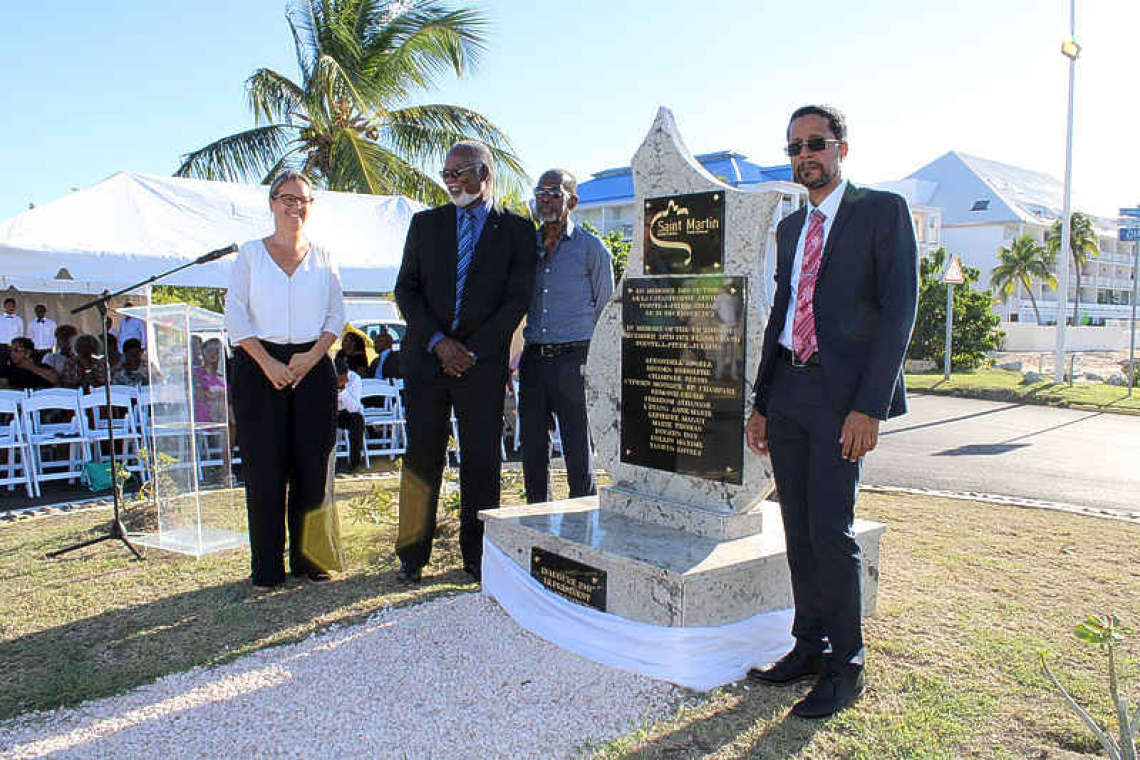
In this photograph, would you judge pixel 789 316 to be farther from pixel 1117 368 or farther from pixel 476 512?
pixel 1117 368

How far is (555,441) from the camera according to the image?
34.2ft

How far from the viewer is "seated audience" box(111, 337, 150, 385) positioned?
9.32 metres

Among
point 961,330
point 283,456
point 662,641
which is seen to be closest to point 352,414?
point 283,456

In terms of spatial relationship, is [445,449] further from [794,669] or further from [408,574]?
[794,669]

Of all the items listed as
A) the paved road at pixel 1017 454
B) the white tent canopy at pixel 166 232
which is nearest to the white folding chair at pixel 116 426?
the white tent canopy at pixel 166 232

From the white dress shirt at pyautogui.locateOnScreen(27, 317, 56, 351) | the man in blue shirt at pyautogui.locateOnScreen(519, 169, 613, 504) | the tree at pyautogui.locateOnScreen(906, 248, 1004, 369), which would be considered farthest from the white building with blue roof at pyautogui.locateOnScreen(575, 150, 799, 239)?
the man in blue shirt at pyautogui.locateOnScreen(519, 169, 613, 504)

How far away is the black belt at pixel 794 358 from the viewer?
130 inches

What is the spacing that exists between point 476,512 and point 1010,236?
7573 centimetres

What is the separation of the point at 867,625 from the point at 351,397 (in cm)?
598

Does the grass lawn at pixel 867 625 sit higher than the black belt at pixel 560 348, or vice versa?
the black belt at pixel 560 348

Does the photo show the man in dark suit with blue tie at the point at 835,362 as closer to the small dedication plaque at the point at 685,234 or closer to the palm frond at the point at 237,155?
the small dedication plaque at the point at 685,234

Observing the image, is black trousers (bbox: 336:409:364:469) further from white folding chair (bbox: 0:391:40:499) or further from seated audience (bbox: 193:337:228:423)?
seated audience (bbox: 193:337:228:423)

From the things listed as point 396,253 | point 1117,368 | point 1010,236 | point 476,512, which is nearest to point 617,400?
point 476,512

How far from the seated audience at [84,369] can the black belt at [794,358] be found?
26.5ft
